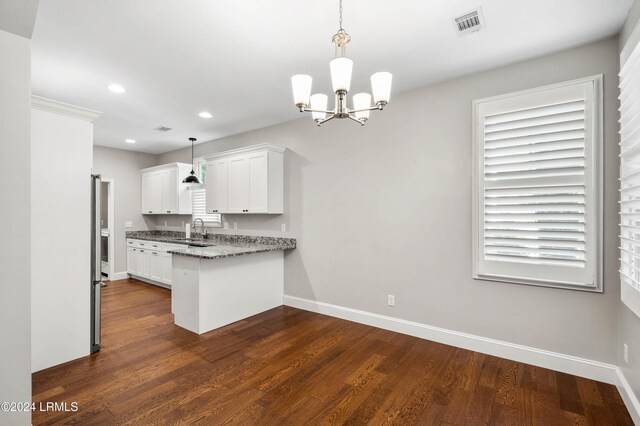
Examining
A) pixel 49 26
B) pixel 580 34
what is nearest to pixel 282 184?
pixel 49 26

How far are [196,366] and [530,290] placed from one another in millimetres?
3147

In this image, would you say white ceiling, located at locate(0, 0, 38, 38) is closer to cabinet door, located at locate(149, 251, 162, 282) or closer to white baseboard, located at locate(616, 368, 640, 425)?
white baseboard, located at locate(616, 368, 640, 425)

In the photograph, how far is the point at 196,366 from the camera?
275cm

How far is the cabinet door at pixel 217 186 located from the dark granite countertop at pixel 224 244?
0.57 meters

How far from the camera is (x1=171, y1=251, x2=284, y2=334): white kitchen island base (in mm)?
3512

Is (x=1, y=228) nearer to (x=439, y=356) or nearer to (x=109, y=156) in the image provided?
(x=439, y=356)

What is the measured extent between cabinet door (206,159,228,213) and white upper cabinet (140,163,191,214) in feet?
3.79

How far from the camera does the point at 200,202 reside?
6.03m

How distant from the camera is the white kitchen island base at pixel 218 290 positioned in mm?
3512

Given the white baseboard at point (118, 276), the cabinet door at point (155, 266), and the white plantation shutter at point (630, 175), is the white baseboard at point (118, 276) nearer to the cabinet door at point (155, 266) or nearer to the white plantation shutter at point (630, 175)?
the cabinet door at point (155, 266)

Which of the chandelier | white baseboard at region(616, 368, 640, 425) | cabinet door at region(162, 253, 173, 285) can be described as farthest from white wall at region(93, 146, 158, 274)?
white baseboard at region(616, 368, 640, 425)

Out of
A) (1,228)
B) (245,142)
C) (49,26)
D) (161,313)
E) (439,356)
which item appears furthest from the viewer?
(245,142)

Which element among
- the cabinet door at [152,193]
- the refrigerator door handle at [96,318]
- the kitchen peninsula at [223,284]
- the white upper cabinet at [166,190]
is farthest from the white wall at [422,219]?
the cabinet door at [152,193]

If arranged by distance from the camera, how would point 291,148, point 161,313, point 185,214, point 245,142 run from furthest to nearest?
point 185,214
point 245,142
point 291,148
point 161,313
